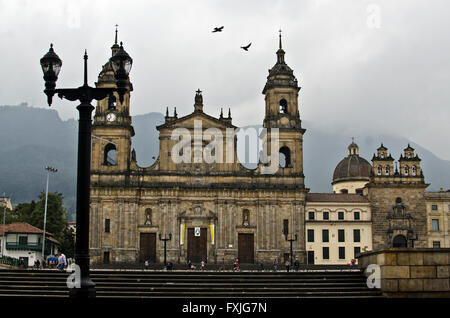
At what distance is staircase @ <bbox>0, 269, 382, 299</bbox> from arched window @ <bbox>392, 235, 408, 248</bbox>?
127 feet

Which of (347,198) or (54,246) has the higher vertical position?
(347,198)

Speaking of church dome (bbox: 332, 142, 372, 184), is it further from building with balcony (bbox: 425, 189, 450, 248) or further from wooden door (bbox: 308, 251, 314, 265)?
wooden door (bbox: 308, 251, 314, 265)

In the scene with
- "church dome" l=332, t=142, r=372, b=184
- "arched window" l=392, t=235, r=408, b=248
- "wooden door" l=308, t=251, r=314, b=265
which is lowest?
"wooden door" l=308, t=251, r=314, b=265

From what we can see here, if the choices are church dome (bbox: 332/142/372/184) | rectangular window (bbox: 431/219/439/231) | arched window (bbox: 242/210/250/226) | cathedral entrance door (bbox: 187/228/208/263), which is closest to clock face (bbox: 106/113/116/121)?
cathedral entrance door (bbox: 187/228/208/263)

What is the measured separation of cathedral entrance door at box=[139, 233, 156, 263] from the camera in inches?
2256

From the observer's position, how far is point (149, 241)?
57750 millimetres

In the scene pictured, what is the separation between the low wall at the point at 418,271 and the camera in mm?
21906

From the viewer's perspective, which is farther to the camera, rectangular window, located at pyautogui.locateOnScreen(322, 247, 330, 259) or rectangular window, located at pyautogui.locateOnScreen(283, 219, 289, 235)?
rectangular window, located at pyautogui.locateOnScreen(322, 247, 330, 259)

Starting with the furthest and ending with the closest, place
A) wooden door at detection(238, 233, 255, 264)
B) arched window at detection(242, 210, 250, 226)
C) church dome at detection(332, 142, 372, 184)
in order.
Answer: church dome at detection(332, 142, 372, 184)
arched window at detection(242, 210, 250, 226)
wooden door at detection(238, 233, 255, 264)

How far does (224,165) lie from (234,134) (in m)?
3.30

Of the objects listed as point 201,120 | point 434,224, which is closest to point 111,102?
point 201,120

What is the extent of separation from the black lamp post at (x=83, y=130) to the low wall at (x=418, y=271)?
42.5 ft
